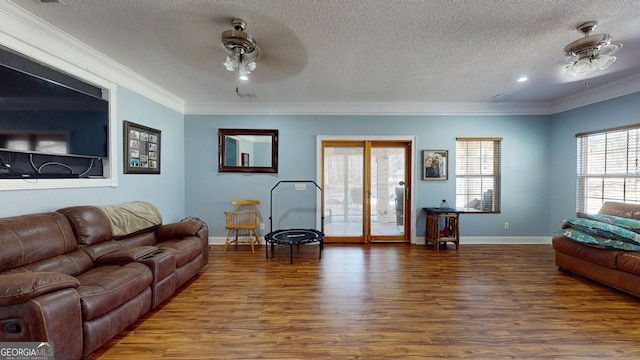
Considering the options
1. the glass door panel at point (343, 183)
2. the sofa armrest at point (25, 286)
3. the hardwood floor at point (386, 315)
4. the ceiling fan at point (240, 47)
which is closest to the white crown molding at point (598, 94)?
the hardwood floor at point (386, 315)

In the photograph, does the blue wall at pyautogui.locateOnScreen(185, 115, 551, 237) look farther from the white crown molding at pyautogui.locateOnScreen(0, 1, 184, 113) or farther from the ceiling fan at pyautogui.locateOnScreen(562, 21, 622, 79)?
the ceiling fan at pyautogui.locateOnScreen(562, 21, 622, 79)

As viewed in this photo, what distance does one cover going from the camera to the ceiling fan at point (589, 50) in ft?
7.29

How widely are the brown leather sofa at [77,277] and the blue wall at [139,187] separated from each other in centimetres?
23

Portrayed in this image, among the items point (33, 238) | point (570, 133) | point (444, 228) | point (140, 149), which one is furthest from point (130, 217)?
point (570, 133)

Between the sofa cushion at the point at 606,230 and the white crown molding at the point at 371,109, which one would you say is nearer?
the sofa cushion at the point at 606,230

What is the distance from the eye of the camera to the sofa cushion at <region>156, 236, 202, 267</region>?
2787 mm

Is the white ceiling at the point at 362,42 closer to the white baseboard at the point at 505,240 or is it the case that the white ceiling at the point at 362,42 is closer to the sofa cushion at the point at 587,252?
the sofa cushion at the point at 587,252

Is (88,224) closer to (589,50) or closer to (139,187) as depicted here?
(139,187)

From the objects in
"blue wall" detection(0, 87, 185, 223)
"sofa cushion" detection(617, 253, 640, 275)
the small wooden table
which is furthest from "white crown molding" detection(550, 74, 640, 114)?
"blue wall" detection(0, 87, 185, 223)

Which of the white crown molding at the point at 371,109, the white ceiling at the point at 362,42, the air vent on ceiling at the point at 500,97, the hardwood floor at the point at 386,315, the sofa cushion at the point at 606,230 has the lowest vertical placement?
the hardwood floor at the point at 386,315

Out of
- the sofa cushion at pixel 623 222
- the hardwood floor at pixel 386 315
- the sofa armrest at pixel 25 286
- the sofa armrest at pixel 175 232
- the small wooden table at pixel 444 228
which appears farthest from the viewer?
the small wooden table at pixel 444 228

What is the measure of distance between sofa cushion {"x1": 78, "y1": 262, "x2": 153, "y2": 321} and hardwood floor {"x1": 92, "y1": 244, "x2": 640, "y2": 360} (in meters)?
0.36

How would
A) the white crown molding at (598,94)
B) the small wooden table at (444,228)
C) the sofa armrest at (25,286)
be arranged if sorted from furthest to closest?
the small wooden table at (444,228) → the white crown molding at (598,94) → the sofa armrest at (25,286)

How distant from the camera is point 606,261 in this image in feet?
9.32
